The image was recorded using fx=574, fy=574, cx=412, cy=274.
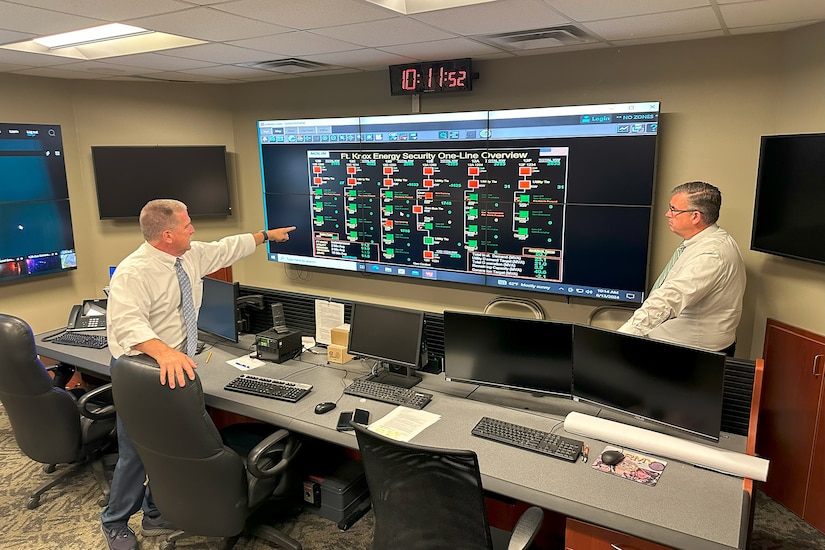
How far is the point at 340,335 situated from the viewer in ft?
10.1

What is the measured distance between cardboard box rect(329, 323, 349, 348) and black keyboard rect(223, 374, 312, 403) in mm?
370

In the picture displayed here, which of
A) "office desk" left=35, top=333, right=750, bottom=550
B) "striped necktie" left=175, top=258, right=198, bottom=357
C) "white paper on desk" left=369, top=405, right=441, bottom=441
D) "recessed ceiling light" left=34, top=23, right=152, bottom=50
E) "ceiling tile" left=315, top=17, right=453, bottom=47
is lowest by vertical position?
"office desk" left=35, top=333, right=750, bottom=550

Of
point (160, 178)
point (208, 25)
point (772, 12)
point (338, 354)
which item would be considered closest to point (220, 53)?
point (208, 25)

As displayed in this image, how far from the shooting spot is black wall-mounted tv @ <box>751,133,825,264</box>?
2.74 metres

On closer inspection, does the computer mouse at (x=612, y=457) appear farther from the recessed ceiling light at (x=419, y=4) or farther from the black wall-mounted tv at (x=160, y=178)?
the black wall-mounted tv at (x=160, y=178)

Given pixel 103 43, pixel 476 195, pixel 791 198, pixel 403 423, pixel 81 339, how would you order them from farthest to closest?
pixel 476 195, pixel 103 43, pixel 81 339, pixel 791 198, pixel 403 423

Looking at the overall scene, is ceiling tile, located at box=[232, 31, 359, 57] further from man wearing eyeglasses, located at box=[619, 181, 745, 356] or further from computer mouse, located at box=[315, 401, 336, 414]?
man wearing eyeglasses, located at box=[619, 181, 745, 356]

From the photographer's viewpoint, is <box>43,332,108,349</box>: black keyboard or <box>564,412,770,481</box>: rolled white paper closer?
<box>564,412,770,481</box>: rolled white paper

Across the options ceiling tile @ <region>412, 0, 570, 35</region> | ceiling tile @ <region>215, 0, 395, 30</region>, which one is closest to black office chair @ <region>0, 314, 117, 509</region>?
ceiling tile @ <region>215, 0, 395, 30</region>

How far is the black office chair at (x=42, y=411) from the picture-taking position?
2.61 m

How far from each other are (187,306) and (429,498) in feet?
5.10

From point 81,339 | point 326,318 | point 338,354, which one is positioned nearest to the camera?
point 338,354

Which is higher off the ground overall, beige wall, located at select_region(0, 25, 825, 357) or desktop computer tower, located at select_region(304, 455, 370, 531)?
beige wall, located at select_region(0, 25, 825, 357)

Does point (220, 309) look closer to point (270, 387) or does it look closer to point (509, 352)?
A: point (270, 387)
